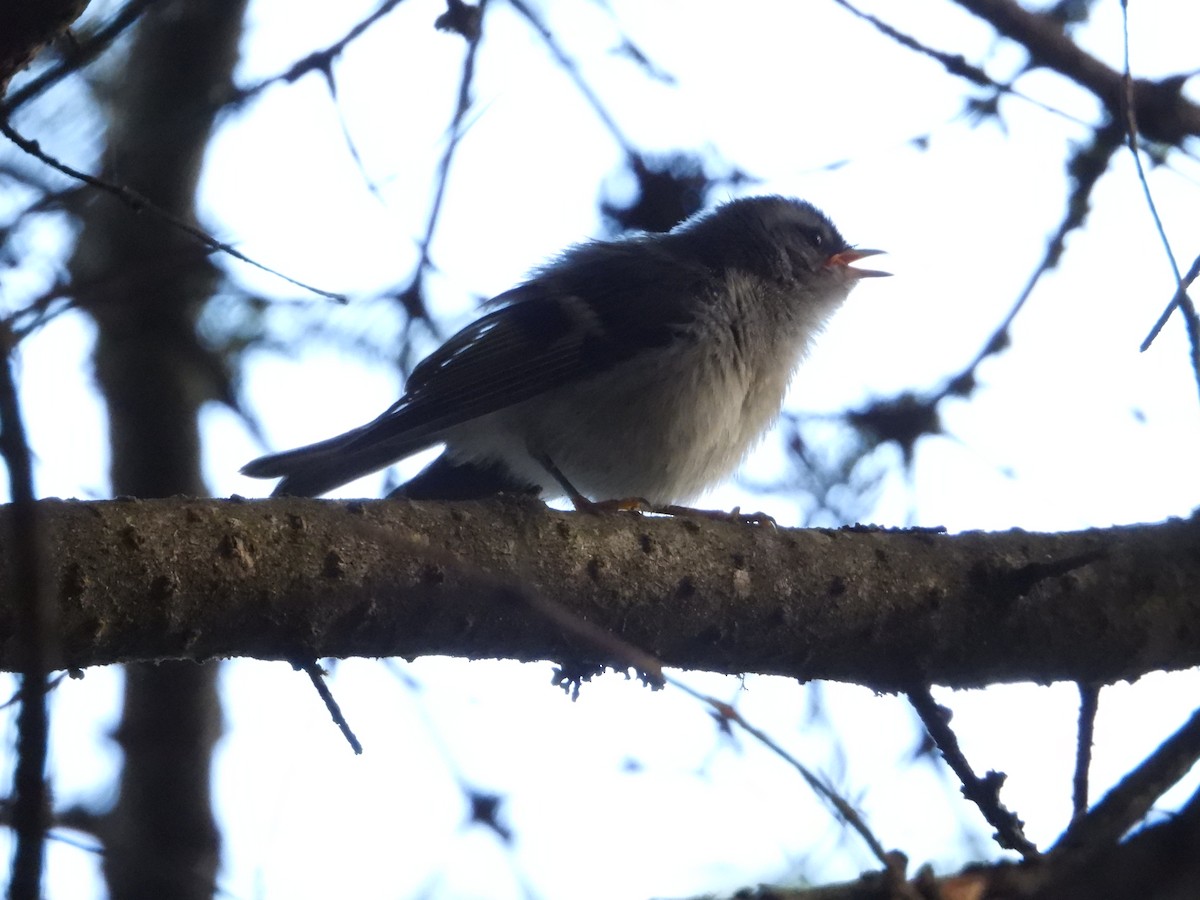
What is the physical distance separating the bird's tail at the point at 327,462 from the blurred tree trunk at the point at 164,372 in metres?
0.55

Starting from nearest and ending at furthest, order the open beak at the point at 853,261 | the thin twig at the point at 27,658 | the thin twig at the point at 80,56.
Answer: the thin twig at the point at 27,658 → the thin twig at the point at 80,56 → the open beak at the point at 853,261

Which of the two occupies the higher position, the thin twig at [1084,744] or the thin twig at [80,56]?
the thin twig at [80,56]

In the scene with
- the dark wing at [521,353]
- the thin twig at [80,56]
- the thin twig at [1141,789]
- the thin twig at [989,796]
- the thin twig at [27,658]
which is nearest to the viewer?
the thin twig at [27,658]

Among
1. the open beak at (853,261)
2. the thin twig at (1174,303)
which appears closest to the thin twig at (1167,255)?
the thin twig at (1174,303)

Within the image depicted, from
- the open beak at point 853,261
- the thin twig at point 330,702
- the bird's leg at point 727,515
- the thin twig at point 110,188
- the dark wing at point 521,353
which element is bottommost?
the thin twig at point 330,702

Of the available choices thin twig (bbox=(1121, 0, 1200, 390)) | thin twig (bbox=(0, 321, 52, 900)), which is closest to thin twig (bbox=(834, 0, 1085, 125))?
thin twig (bbox=(1121, 0, 1200, 390))

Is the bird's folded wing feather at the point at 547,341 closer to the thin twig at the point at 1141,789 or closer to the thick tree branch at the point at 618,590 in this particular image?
the thick tree branch at the point at 618,590

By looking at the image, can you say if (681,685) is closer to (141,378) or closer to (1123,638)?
(1123,638)

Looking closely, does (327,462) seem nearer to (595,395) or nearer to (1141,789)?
(595,395)

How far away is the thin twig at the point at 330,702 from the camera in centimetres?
227

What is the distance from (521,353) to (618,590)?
5.32ft

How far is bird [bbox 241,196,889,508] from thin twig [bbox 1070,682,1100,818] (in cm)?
162

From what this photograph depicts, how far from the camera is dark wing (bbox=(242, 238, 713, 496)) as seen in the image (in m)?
3.77

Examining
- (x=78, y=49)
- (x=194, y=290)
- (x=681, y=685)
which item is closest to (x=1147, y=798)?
(x=681, y=685)
